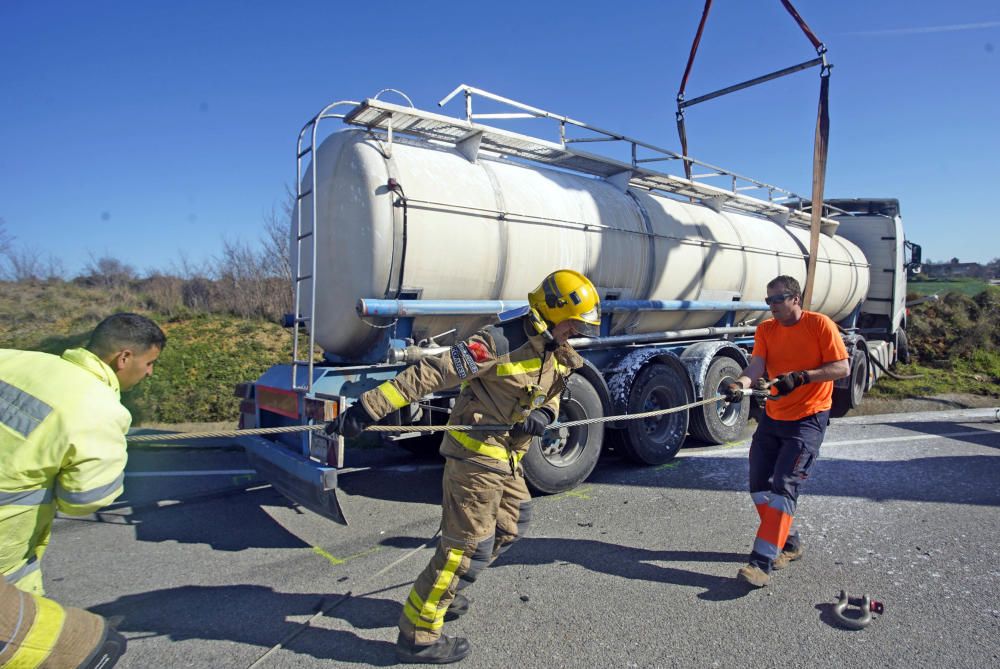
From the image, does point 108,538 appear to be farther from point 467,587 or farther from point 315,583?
point 467,587

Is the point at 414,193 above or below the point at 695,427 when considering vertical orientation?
above

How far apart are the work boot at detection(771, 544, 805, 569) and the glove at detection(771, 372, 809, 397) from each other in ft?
3.48

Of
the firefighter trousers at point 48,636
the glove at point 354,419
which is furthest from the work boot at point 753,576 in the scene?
the firefighter trousers at point 48,636

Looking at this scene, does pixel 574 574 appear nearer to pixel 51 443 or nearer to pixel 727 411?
pixel 51 443

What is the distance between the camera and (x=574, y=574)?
3832 millimetres

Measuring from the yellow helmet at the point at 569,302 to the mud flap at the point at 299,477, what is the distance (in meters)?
1.96

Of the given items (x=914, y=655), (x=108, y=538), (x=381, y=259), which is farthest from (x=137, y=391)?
(x=914, y=655)

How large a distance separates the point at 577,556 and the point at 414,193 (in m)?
2.88

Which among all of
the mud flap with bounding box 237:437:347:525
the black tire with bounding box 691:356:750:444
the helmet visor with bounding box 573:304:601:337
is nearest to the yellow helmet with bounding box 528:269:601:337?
the helmet visor with bounding box 573:304:601:337

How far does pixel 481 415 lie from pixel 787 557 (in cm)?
241

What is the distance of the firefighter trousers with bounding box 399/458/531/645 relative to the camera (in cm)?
288

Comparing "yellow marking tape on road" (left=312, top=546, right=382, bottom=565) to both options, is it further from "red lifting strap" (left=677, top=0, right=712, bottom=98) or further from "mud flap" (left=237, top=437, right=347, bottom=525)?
"red lifting strap" (left=677, top=0, right=712, bottom=98)

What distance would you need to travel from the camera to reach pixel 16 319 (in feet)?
39.4

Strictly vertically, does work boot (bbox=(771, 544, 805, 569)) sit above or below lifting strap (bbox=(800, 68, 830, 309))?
below
